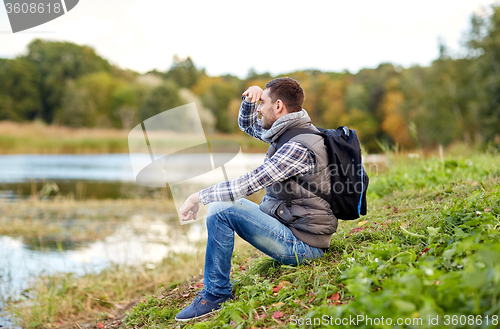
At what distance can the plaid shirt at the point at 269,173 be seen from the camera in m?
2.44

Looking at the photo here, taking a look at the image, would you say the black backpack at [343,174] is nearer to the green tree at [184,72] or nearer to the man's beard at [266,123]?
the man's beard at [266,123]

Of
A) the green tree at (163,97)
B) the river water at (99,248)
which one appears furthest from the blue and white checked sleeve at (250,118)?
the green tree at (163,97)

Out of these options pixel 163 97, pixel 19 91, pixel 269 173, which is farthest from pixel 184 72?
pixel 269 173

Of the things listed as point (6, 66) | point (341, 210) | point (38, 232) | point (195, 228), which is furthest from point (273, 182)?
point (6, 66)

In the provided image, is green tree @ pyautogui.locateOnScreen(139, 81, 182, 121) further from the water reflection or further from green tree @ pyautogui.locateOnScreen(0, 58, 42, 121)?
the water reflection

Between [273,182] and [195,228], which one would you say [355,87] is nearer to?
[195,228]

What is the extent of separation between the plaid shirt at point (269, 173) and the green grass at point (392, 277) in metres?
0.64

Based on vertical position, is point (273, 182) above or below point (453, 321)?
above

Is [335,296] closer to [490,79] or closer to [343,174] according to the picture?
[343,174]

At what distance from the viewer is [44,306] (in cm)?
376

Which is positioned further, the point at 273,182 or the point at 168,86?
the point at 168,86

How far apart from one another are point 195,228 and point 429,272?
20.1ft

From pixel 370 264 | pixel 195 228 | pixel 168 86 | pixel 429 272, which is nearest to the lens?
pixel 429 272

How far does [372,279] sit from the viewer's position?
1.81m
